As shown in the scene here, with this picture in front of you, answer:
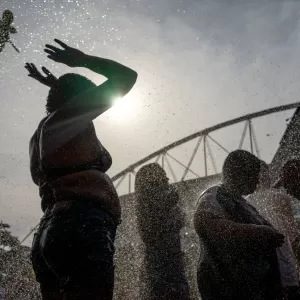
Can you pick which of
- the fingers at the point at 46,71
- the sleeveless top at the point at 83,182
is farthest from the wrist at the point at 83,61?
the fingers at the point at 46,71

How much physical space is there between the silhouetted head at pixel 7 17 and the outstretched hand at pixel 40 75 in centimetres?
953

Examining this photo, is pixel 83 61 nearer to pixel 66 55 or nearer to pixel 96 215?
pixel 66 55

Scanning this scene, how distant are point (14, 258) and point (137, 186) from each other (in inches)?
558

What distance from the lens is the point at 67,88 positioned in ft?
6.05

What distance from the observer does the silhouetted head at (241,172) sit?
2.54 metres

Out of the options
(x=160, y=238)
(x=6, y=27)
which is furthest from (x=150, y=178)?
(x=6, y=27)

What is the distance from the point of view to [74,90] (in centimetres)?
183

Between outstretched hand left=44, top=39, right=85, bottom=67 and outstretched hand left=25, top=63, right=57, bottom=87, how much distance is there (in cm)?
36

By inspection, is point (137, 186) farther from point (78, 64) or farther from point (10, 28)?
point (10, 28)

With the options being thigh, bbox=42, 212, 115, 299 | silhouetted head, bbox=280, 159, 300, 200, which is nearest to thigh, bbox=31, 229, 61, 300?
thigh, bbox=42, 212, 115, 299

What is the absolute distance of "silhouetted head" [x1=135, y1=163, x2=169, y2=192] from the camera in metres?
3.74

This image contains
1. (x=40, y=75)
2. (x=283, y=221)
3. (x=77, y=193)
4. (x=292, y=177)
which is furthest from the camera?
(x=283, y=221)

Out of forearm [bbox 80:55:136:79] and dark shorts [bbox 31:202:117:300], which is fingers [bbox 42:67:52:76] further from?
dark shorts [bbox 31:202:117:300]

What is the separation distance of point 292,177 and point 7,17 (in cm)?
1046
